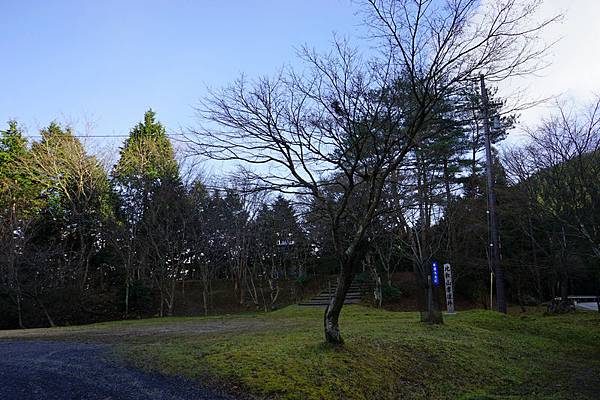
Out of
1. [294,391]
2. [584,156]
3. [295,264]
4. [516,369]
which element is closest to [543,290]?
[295,264]

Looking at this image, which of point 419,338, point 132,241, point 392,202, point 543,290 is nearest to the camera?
point 419,338

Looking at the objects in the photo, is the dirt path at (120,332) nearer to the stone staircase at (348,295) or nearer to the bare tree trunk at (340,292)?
the bare tree trunk at (340,292)

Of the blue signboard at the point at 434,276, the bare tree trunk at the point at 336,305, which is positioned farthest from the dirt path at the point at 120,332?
the blue signboard at the point at 434,276

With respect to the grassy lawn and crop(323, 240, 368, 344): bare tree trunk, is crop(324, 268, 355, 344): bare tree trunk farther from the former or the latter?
the grassy lawn

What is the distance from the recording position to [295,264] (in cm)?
2750

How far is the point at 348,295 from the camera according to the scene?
75.2 ft

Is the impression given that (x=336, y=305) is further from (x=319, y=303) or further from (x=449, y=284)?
(x=319, y=303)

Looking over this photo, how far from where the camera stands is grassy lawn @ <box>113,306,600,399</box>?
5.36m

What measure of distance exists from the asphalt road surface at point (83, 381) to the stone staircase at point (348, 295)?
14.4m

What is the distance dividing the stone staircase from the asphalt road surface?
1443 centimetres

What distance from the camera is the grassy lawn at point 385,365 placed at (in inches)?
211

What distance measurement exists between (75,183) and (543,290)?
24896 mm

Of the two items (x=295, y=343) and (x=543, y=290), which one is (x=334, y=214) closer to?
(x=295, y=343)

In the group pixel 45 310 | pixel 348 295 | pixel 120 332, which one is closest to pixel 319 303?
pixel 348 295
